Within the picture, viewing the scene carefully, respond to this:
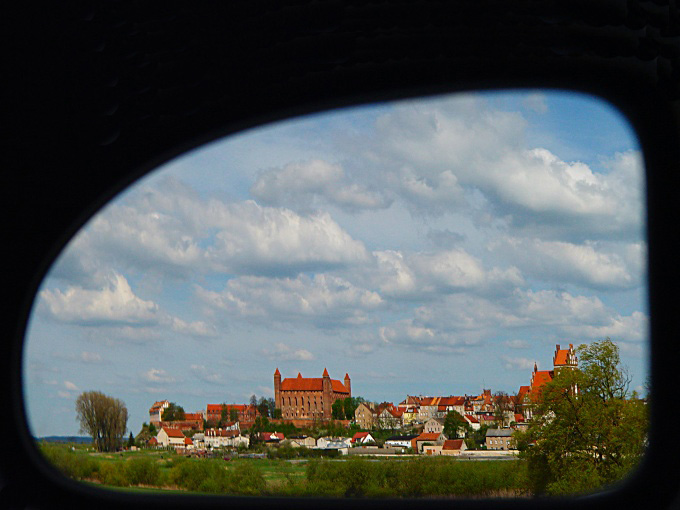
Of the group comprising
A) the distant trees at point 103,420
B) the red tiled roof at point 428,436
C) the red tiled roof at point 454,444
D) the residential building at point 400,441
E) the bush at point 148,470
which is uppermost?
the distant trees at point 103,420

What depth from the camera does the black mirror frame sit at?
182cm

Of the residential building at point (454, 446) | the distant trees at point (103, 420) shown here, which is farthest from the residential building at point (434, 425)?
the distant trees at point (103, 420)

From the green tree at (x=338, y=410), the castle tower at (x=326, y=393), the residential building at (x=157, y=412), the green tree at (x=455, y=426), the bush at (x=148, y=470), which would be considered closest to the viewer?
the bush at (x=148, y=470)

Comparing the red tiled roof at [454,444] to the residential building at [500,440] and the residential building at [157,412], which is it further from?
the residential building at [157,412]

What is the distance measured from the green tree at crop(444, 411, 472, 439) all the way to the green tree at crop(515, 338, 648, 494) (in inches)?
48.4

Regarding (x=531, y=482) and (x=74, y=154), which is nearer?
(x=74, y=154)

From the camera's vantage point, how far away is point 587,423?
13.3 m

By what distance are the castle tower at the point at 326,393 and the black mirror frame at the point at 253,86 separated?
22299 millimetres

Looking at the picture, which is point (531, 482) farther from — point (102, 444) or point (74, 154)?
point (74, 154)

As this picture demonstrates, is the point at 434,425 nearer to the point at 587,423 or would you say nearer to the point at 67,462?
the point at 587,423

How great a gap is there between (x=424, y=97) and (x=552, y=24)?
1.74ft

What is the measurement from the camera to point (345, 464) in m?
17.2

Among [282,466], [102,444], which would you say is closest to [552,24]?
[102,444]

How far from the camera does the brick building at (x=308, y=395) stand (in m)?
24.1
